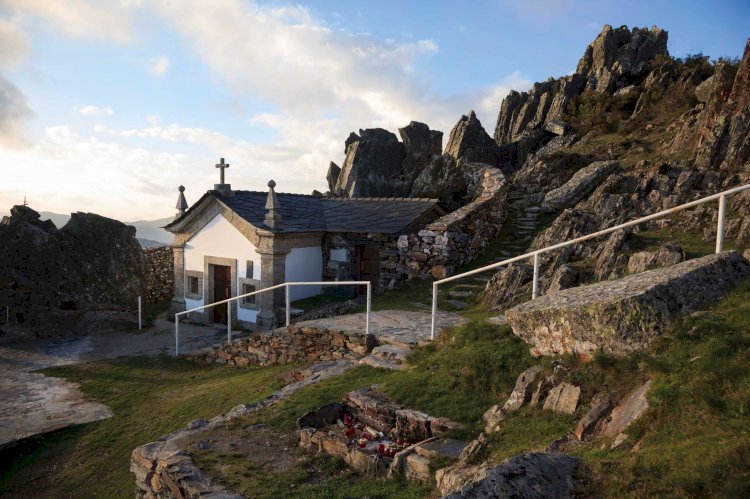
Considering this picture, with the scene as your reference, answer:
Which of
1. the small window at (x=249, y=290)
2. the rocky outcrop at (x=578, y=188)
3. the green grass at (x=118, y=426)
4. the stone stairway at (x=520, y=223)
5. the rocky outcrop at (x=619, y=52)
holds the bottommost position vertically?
the green grass at (x=118, y=426)

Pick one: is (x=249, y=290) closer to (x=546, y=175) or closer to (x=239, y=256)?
(x=239, y=256)

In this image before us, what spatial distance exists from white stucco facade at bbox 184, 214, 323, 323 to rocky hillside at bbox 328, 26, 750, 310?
6.76 metres

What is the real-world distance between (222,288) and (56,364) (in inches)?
209

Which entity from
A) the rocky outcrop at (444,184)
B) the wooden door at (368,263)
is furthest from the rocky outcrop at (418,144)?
the wooden door at (368,263)

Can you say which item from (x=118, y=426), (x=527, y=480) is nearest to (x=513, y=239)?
(x=118, y=426)

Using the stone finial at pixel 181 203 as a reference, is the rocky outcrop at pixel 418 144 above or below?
above

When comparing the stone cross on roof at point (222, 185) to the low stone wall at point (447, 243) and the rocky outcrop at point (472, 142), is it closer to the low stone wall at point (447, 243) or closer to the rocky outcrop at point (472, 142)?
the low stone wall at point (447, 243)

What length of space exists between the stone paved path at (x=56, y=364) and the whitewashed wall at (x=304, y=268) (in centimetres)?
279

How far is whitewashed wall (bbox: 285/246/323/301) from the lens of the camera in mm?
15578

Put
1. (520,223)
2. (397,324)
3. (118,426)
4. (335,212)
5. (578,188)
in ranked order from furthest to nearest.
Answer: (335,212) → (578,188) → (520,223) → (397,324) → (118,426)

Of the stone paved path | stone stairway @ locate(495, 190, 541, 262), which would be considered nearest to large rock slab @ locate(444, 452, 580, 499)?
the stone paved path

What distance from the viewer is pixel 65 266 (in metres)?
16.8

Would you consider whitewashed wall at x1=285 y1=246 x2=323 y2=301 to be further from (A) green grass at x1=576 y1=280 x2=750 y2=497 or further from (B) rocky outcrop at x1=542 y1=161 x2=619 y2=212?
(A) green grass at x1=576 y1=280 x2=750 y2=497

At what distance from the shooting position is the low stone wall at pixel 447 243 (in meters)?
14.6
